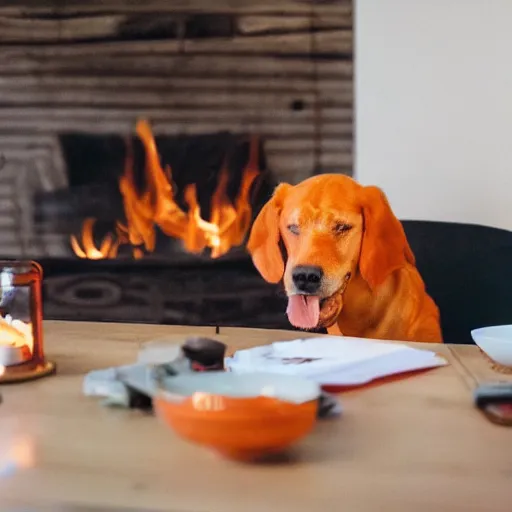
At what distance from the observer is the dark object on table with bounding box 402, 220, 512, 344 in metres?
1.46

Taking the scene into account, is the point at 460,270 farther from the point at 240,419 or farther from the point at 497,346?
the point at 240,419

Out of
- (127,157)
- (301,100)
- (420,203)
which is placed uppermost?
(301,100)

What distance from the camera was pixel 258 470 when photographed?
575 mm

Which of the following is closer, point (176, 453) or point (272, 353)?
point (176, 453)

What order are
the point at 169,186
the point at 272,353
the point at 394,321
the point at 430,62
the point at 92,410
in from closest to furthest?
the point at 92,410
the point at 272,353
the point at 394,321
the point at 430,62
the point at 169,186

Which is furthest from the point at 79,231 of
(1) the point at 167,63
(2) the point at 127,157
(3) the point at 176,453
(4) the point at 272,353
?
(3) the point at 176,453

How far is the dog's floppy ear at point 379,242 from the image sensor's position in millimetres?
1201

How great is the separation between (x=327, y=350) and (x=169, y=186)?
49.7 inches

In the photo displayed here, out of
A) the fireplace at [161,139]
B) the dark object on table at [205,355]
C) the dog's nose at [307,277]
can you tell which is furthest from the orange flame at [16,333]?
the fireplace at [161,139]

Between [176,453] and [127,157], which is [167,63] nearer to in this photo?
[127,157]

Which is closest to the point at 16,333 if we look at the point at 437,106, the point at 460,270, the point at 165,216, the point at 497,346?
the point at 497,346

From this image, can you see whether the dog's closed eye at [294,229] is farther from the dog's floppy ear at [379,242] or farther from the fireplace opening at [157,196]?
the fireplace opening at [157,196]

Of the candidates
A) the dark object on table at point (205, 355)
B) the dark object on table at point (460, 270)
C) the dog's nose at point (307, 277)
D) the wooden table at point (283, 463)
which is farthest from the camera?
the dark object on table at point (460, 270)

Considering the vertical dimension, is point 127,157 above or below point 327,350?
above
